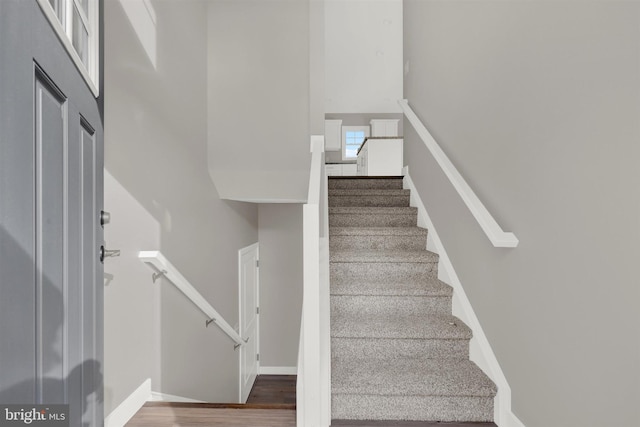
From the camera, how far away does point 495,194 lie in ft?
5.79

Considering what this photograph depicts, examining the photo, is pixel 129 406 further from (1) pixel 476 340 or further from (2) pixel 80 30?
(1) pixel 476 340

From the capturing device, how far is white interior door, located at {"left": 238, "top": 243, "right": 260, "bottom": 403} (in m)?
4.07

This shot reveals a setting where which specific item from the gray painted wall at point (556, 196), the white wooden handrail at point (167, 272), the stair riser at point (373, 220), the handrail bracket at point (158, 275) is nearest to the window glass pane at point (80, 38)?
the white wooden handrail at point (167, 272)

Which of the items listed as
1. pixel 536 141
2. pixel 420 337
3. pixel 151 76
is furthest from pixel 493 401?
pixel 151 76

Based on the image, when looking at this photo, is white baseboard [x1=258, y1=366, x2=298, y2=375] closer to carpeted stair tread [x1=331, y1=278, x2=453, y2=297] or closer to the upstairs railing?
carpeted stair tread [x1=331, y1=278, x2=453, y2=297]

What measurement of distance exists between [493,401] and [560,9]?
174cm

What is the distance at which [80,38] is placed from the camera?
1.04m

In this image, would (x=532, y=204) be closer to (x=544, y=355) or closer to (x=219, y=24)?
(x=544, y=355)

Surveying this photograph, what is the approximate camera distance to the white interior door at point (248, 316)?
4.07 meters

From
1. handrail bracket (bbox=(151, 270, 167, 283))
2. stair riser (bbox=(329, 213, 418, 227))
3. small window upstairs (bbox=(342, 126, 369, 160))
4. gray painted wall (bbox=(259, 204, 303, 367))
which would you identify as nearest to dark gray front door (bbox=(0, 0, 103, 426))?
handrail bracket (bbox=(151, 270, 167, 283))

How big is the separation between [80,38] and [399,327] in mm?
1933

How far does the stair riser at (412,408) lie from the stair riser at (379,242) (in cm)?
115

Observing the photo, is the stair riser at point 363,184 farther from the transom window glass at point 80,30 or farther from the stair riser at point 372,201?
the transom window glass at point 80,30

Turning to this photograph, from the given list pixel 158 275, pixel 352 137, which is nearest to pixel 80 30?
pixel 158 275
